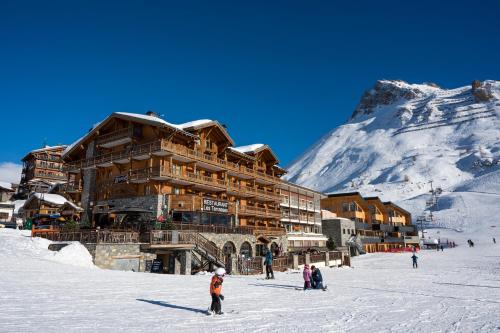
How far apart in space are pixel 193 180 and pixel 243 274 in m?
11.7

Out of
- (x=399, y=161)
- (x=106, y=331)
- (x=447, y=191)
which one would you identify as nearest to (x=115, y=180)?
(x=106, y=331)

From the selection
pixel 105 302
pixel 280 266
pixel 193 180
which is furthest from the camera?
pixel 193 180

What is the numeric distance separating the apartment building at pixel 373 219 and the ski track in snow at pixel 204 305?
5363 centimetres

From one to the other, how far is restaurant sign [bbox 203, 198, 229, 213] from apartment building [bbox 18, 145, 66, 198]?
1684 inches

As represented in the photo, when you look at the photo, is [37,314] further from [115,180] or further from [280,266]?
[115,180]

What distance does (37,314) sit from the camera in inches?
394

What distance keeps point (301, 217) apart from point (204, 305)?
4683 centimetres

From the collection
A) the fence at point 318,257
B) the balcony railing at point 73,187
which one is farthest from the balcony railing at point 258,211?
the balcony railing at point 73,187

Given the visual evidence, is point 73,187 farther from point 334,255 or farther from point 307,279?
point 307,279

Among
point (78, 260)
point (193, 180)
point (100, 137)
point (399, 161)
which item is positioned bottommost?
point (78, 260)

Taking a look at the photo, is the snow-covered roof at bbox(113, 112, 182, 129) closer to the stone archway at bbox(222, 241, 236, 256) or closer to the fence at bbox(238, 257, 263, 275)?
the stone archway at bbox(222, 241, 236, 256)

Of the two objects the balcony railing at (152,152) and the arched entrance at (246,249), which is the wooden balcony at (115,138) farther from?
the arched entrance at (246,249)

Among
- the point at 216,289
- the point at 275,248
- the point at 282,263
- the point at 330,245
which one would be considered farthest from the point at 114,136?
the point at 330,245

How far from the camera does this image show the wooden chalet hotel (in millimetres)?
33350
